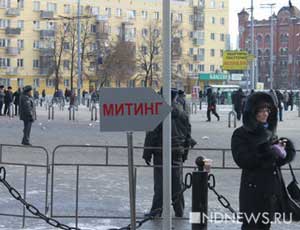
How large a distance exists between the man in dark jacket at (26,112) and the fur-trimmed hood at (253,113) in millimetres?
15690

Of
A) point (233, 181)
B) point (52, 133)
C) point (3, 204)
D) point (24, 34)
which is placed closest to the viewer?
point (3, 204)

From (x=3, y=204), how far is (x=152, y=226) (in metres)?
2.73

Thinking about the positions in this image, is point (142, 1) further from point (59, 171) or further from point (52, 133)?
point (59, 171)

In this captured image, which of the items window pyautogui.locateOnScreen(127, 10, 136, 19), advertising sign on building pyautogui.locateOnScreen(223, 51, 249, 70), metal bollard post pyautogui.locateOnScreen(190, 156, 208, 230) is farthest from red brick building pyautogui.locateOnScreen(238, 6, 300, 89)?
metal bollard post pyautogui.locateOnScreen(190, 156, 208, 230)

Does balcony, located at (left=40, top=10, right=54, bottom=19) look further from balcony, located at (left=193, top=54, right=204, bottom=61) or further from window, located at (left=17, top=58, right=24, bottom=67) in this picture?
balcony, located at (left=193, top=54, right=204, bottom=61)

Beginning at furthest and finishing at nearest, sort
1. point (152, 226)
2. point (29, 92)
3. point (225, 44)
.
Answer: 1. point (225, 44)
2. point (29, 92)
3. point (152, 226)

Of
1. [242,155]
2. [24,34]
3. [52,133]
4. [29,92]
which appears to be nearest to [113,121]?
[242,155]

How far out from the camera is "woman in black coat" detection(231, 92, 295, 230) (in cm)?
659

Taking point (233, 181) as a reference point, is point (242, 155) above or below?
above

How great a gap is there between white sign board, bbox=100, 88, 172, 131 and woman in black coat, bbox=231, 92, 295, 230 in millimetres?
870

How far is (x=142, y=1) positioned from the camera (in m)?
97.4

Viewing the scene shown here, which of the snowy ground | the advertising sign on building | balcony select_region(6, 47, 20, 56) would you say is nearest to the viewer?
the snowy ground

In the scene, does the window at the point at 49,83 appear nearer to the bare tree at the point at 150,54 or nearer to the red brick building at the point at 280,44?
the bare tree at the point at 150,54

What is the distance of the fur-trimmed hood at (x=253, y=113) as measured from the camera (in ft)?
22.0
